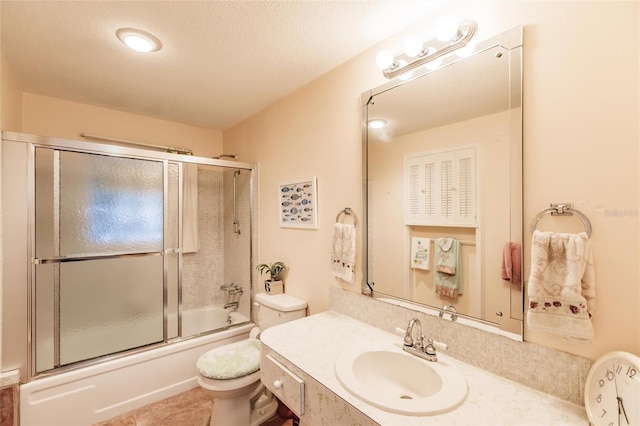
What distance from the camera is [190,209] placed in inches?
102

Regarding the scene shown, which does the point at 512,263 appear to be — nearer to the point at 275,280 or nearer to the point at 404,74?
the point at 404,74

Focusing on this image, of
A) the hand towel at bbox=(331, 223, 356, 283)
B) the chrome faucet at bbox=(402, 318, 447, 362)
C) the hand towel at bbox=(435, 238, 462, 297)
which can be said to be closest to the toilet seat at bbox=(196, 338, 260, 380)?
the hand towel at bbox=(331, 223, 356, 283)

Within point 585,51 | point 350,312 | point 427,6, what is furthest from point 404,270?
point 427,6

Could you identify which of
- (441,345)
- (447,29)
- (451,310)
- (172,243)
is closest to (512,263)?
(451,310)

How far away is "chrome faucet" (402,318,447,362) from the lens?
3.88ft

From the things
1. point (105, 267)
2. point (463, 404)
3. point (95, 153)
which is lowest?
point (463, 404)

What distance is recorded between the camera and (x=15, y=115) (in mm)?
1987

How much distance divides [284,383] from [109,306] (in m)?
1.65

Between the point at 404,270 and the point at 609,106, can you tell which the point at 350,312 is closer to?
the point at 404,270

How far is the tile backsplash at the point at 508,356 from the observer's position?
3.07 ft

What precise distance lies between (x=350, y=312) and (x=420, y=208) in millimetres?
765

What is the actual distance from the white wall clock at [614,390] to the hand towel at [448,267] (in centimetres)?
48

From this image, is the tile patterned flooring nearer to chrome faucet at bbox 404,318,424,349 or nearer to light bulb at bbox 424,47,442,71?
chrome faucet at bbox 404,318,424,349

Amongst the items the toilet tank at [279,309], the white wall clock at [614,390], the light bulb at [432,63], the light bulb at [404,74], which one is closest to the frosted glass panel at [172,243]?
the toilet tank at [279,309]
